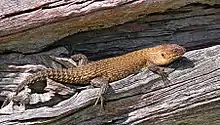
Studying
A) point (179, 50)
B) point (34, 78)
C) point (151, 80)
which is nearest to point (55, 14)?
point (34, 78)

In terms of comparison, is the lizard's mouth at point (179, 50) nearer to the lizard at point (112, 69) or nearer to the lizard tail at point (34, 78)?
the lizard at point (112, 69)

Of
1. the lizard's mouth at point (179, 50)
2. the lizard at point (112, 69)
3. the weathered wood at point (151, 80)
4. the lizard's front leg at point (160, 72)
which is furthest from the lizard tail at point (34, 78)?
the lizard's mouth at point (179, 50)

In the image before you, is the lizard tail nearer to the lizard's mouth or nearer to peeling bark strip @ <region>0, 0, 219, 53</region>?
peeling bark strip @ <region>0, 0, 219, 53</region>

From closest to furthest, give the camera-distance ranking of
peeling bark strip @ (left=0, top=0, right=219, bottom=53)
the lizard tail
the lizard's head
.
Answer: peeling bark strip @ (left=0, top=0, right=219, bottom=53) < the lizard tail < the lizard's head

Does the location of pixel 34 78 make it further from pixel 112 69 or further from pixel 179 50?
pixel 179 50

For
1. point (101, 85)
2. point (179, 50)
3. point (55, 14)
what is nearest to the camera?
point (55, 14)

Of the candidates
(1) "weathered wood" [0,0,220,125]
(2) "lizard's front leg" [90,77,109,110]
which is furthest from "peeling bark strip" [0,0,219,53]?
(2) "lizard's front leg" [90,77,109,110]

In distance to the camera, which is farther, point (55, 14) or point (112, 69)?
point (112, 69)

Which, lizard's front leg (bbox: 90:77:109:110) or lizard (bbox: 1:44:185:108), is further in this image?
lizard (bbox: 1:44:185:108)

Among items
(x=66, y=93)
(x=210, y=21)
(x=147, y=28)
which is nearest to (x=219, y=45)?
(x=210, y=21)
